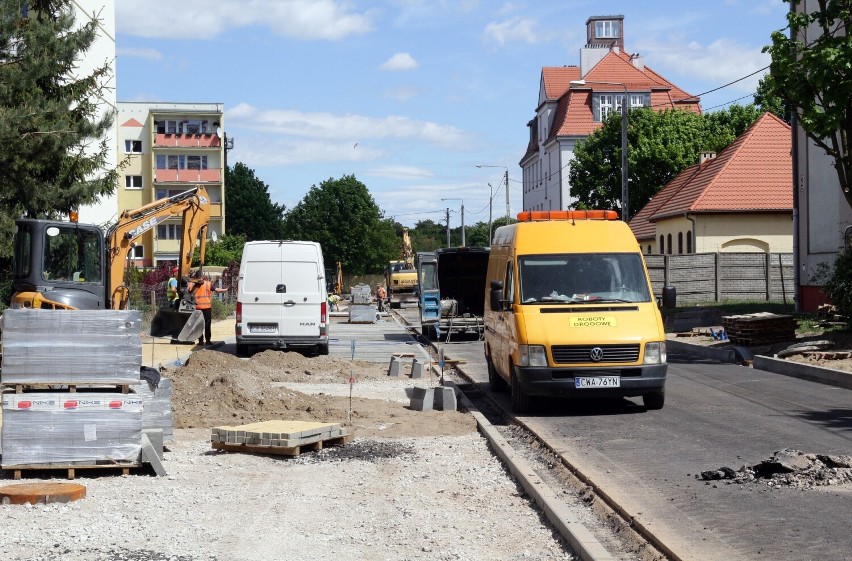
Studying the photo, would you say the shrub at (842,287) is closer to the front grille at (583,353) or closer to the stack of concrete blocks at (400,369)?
the stack of concrete blocks at (400,369)

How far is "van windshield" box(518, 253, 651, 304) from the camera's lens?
1412cm

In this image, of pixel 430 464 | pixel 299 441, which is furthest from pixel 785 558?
pixel 299 441

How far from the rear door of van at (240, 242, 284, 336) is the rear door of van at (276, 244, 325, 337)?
0.35 feet

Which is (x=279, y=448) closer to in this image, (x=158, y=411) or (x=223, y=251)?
(x=158, y=411)

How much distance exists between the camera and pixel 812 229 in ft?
108

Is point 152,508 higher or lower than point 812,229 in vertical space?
lower

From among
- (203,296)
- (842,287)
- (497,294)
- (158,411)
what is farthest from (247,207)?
(158,411)

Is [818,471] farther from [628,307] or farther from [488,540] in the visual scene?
[628,307]

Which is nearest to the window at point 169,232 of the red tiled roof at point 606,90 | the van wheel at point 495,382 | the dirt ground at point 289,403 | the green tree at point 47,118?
the red tiled roof at point 606,90

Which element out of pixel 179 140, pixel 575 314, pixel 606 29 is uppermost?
pixel 606 29

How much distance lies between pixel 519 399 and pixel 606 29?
77.3 meters

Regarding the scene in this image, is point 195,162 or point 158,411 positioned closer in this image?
point 158,411

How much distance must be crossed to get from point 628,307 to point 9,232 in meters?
Answer: 15.0

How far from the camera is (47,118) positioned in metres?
24.1
